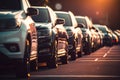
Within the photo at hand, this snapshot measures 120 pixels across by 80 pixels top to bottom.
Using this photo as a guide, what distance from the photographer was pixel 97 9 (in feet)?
501

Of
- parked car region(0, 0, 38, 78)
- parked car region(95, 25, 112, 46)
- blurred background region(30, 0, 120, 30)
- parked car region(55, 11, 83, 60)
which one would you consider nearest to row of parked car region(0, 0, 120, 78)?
parked car region(0, 0, 38, 78)

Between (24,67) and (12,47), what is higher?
(12,47)

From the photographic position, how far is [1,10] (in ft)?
Result: 57.6

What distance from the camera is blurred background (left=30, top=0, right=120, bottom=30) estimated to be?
129 m

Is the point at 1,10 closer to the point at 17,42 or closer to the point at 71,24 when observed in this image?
the point at 17,42

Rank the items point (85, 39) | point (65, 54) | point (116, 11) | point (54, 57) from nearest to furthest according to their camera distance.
Answer: point (54, 57) < point (65, 54) < point (85, 39) < point (116, 11)

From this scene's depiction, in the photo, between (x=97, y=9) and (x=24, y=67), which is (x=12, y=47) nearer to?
(x=24, y=67)

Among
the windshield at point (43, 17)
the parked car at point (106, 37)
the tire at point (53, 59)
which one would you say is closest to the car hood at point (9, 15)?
the tire at point (53, 59)

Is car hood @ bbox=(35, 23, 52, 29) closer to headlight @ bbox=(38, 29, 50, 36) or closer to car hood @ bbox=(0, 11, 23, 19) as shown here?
headlight @ bbox=(38, 29, 50, 36)

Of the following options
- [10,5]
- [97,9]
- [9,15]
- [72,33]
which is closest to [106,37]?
[72,33]

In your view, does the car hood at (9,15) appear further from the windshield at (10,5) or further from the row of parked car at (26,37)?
the windshield at (10,5)

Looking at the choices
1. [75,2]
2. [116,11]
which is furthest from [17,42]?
[116,11]

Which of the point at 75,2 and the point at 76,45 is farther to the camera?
the point at 75,2

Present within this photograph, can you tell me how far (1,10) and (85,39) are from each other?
55.4 feet
